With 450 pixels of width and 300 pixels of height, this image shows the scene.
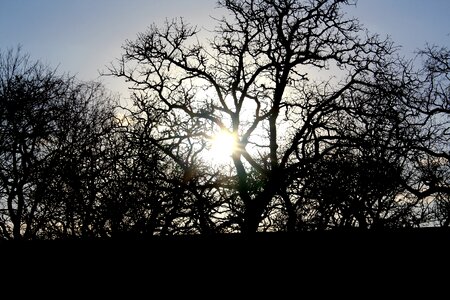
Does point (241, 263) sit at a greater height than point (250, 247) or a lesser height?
lesser

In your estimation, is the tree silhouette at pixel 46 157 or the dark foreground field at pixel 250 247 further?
the tree silhouette at pixel 46 157

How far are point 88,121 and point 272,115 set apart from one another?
7.36 m

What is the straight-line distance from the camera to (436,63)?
17.8 metres

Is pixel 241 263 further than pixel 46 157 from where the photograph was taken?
No

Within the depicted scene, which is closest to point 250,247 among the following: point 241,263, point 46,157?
point 241,263

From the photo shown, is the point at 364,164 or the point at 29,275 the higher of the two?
the point at 364,164

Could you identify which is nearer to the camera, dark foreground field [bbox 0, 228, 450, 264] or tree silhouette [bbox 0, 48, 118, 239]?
Result: dark foreground field [bbox 0, 228, 450, 264]

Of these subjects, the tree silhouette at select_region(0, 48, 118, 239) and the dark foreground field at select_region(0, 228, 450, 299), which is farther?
the tree silhouette at select_region(0, 48, 118, 239)

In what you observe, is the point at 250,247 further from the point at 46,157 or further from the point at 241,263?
the point at 46,157

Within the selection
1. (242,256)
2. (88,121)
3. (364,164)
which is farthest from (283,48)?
(242,256)

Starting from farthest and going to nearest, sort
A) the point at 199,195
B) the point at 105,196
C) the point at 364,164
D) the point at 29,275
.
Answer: the point at 199,195
the point at 364,164
the point at 105,196
the point at 29,275

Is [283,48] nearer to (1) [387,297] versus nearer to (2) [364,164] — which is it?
(2) [364,164]

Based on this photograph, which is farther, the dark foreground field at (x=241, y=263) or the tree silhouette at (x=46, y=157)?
the tree silhouette at (x=46, y=157)

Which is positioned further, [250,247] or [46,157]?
[46,157]
